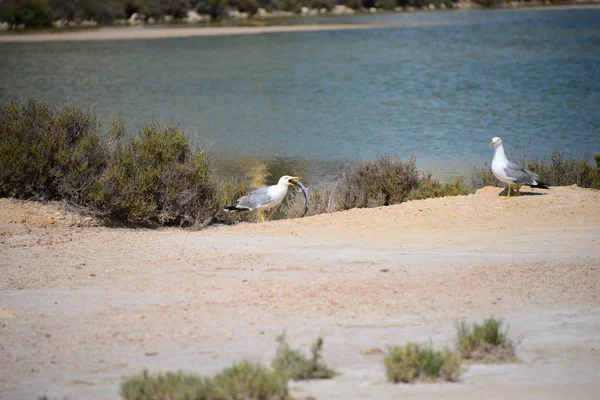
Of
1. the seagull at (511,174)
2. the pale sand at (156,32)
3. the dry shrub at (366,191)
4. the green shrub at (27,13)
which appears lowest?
the dry shrub at (366,191)

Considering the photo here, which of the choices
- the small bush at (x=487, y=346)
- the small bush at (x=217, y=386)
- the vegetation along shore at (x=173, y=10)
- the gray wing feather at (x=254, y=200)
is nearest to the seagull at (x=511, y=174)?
the gray wing feather at (x=254, y=200)

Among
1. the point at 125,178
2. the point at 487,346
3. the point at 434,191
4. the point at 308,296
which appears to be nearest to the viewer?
the point at 487,346

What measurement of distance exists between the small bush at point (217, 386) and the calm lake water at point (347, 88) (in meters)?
11.2

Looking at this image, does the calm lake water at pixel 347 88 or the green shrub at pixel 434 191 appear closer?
the green shrub at pixel 434 191

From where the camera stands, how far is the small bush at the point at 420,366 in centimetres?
690

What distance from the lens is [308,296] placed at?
30.0ft

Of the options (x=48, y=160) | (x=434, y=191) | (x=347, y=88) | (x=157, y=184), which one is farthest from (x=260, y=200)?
(x=347, y=88)

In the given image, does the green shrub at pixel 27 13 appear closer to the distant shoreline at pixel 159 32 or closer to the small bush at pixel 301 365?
the distant shoreline at pixel 159 32

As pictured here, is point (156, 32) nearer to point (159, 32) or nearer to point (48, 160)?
point (159, 32)

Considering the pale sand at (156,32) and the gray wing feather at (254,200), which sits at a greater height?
the pale sand at (156,32)

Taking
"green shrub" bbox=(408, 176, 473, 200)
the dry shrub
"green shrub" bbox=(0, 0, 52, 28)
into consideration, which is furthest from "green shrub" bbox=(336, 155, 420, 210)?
"green shrub" bbox=(0, 0, 52, 28)

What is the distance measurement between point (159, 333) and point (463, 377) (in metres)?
2.73

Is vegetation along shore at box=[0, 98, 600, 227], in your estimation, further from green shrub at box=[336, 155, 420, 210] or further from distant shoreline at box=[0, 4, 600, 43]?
distant shoreline at box=[0, 4, 600, 43]

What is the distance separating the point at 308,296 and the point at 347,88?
31.7 metres
